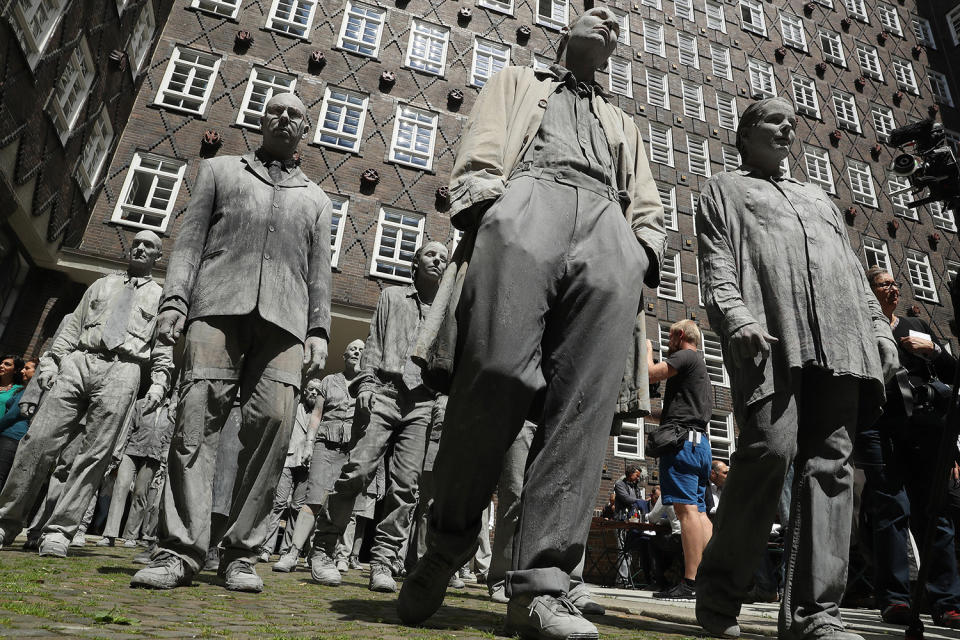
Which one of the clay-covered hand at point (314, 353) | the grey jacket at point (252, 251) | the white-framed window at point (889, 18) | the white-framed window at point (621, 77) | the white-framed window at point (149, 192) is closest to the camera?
the grey jacket at point (252, 251)

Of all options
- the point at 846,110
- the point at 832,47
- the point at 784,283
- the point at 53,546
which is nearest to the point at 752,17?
the point at 832,47

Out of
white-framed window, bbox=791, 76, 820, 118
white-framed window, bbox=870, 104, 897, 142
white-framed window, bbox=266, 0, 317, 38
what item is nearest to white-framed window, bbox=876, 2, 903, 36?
white-framed window, bbox=870, 104, 897, 142

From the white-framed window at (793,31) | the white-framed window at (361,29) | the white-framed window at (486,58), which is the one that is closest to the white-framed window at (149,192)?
the white-framed window at (361,29)

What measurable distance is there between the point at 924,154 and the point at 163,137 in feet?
66.5

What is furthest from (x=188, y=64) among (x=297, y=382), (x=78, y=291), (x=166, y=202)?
(x=297, y=382)

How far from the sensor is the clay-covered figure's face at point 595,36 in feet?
10.9

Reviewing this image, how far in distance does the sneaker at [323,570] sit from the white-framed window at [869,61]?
37.1 metres

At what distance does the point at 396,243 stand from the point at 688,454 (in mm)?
16950

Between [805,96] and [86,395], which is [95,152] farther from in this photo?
[805,96]

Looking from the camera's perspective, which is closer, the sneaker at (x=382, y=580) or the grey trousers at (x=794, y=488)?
the grey trousers at (x=794, y=488)

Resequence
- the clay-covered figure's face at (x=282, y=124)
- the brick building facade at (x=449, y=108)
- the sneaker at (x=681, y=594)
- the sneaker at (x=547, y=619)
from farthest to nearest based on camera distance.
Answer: the brick building facade at (x=449, y=108)
the sneaker at (x=681, y=594)
the clay-covered figure's face at (x=282, y=124)
the sneaker at (x=547, y=619)

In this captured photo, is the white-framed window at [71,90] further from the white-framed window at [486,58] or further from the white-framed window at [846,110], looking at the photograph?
the white-framed window at [846,110]

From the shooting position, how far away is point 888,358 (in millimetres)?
3395

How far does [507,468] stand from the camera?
489 cm
